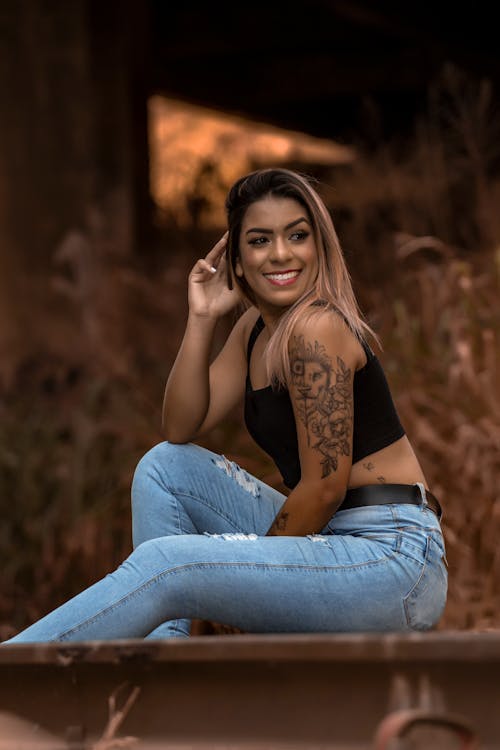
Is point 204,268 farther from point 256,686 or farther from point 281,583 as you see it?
point 256,686

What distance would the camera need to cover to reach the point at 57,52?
277 inches

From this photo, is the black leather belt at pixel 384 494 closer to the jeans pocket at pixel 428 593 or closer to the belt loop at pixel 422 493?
the belt loop at pixel 422 493

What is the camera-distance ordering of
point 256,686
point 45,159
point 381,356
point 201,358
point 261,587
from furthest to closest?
point 45,159, point 381,356, point 201,358, point 261,587, point 256,686

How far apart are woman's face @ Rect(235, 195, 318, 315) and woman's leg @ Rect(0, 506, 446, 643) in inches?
22.6

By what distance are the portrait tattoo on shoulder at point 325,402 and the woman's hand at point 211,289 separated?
49 cm

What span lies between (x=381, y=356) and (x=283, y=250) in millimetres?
1814

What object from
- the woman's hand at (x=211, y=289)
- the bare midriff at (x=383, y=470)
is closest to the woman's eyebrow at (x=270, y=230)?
the woman's hand at (x=211, y=289)

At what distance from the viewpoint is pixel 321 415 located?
8.79 feet

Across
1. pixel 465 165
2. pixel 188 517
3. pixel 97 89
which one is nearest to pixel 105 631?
pixel 188 517

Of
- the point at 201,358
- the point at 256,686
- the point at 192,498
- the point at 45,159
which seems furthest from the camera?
the point at 45,159

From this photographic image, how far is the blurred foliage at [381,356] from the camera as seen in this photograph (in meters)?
4.24

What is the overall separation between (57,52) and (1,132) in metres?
0.57

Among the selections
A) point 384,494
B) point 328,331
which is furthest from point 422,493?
point 328,331

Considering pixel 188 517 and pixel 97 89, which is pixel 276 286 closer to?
pixel 188 517
